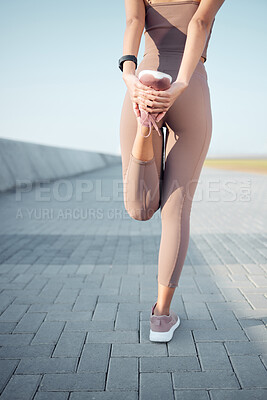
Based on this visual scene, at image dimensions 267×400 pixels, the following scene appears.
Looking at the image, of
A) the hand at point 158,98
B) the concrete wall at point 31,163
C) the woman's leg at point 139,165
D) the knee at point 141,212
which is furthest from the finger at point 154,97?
the concrete wall at point 31,163

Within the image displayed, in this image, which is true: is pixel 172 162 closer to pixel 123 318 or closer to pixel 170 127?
pixel 170 127

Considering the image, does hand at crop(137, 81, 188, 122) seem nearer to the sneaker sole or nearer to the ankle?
the ankle

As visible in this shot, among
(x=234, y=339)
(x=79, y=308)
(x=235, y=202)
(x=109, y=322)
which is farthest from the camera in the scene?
(x=235, y=202)

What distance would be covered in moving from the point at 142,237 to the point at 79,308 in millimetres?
2203

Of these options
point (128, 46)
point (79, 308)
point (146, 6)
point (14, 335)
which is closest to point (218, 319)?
point (79, 308)

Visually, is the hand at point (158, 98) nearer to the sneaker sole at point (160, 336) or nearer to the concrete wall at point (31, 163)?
the sneaker sole at point (160, 336)

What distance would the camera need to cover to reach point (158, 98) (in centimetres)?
152

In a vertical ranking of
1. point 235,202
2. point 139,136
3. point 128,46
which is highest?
point 128,46

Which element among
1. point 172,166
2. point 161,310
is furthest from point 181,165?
point 161,310

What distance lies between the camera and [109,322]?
220 centimetres

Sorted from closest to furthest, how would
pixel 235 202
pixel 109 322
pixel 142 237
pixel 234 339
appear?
pixel 234 339
pixel 109 322
pixel 142 237
pixel 235 202

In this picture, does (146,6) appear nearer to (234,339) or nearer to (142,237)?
(234,339)

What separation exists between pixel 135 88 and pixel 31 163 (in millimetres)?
9417

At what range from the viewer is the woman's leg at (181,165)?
1778 mm
